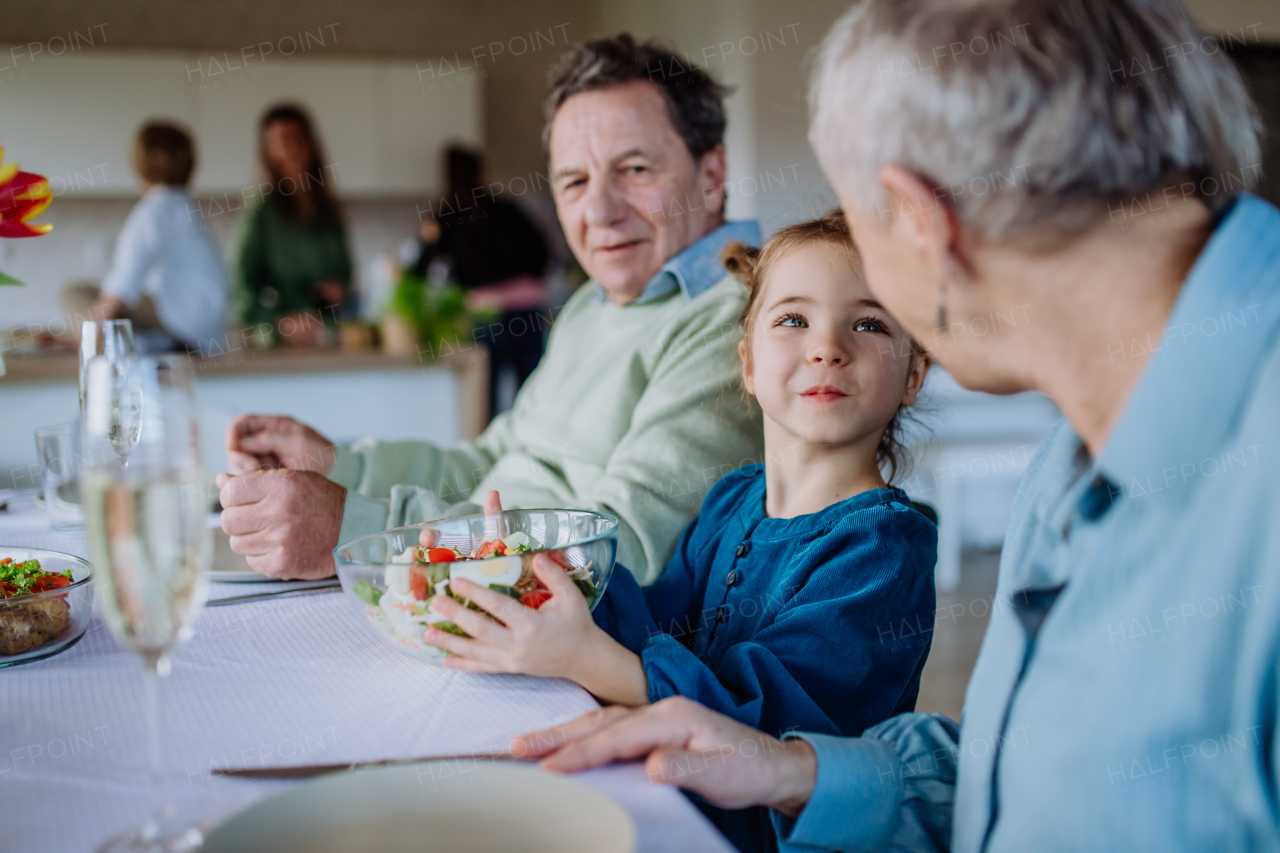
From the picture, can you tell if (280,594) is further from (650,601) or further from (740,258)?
(740,258)

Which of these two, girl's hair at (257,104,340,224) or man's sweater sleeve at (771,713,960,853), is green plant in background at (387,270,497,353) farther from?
man's sweater sleeve at (771,713,960,853)

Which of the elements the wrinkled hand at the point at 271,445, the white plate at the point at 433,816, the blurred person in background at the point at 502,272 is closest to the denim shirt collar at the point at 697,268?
the wrinkled hand at the point at 271,445

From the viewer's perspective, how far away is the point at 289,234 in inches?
174

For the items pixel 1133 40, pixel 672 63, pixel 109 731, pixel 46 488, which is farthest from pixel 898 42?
pixel 46 488

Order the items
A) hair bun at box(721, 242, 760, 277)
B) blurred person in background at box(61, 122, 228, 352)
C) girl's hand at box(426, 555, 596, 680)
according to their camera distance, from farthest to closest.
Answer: blurred person in background at box(61, 122, 228, 352) < hair bun at box(721, 242, 760, 277) < girl's hand at box(426, 555, 596, 680)

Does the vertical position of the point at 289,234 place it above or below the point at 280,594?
above

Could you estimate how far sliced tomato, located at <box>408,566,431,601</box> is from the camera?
2.35 feet

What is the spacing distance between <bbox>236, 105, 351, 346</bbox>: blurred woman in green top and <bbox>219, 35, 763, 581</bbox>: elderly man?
9.94ft

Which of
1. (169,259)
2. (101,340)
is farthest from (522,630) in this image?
(169,259)

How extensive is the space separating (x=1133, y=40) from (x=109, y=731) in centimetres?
76

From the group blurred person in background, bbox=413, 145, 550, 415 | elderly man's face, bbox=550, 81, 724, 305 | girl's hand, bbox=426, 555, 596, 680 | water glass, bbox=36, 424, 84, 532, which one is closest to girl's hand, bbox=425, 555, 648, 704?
girl's hand, bbox=426, 555, 596, 680

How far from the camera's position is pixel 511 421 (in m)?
1.72

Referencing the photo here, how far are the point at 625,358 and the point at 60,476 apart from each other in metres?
0.73

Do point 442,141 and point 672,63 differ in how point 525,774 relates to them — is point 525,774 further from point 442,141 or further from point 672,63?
point 442,141
